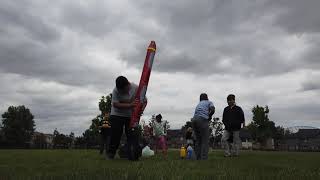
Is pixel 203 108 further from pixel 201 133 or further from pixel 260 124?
pixel 260 124

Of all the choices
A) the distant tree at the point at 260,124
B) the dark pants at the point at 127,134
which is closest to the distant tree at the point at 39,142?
the distant tree at the point at 260,124

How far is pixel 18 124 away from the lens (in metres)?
130

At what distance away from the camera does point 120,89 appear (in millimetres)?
10586

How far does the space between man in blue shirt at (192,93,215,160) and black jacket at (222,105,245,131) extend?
6.42 feet

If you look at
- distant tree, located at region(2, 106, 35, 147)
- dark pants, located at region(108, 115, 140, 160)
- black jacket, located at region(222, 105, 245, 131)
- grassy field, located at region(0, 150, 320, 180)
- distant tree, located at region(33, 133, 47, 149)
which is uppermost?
distant tree, located at region(2, 106, 35, 147)

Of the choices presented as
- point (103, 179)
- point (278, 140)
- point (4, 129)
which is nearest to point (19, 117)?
point (4, 129)

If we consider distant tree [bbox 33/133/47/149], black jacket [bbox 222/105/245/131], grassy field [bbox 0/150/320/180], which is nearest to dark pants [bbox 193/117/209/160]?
black jacket [bbox 222/105/245/131]

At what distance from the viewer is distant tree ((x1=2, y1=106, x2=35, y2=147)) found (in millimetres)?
127688

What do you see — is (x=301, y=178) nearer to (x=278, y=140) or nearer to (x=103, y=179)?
(x=103, y=179)

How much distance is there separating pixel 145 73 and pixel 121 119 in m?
1.33

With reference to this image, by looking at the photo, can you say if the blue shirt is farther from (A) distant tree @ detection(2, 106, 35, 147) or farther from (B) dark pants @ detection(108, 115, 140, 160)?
(A) distant tree @ detection(2, 106, 35, 147)

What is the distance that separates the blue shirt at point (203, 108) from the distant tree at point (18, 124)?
11802 cm

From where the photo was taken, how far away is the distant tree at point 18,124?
12769cm

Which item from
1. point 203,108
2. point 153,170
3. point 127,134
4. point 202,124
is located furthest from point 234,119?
point 153,170
